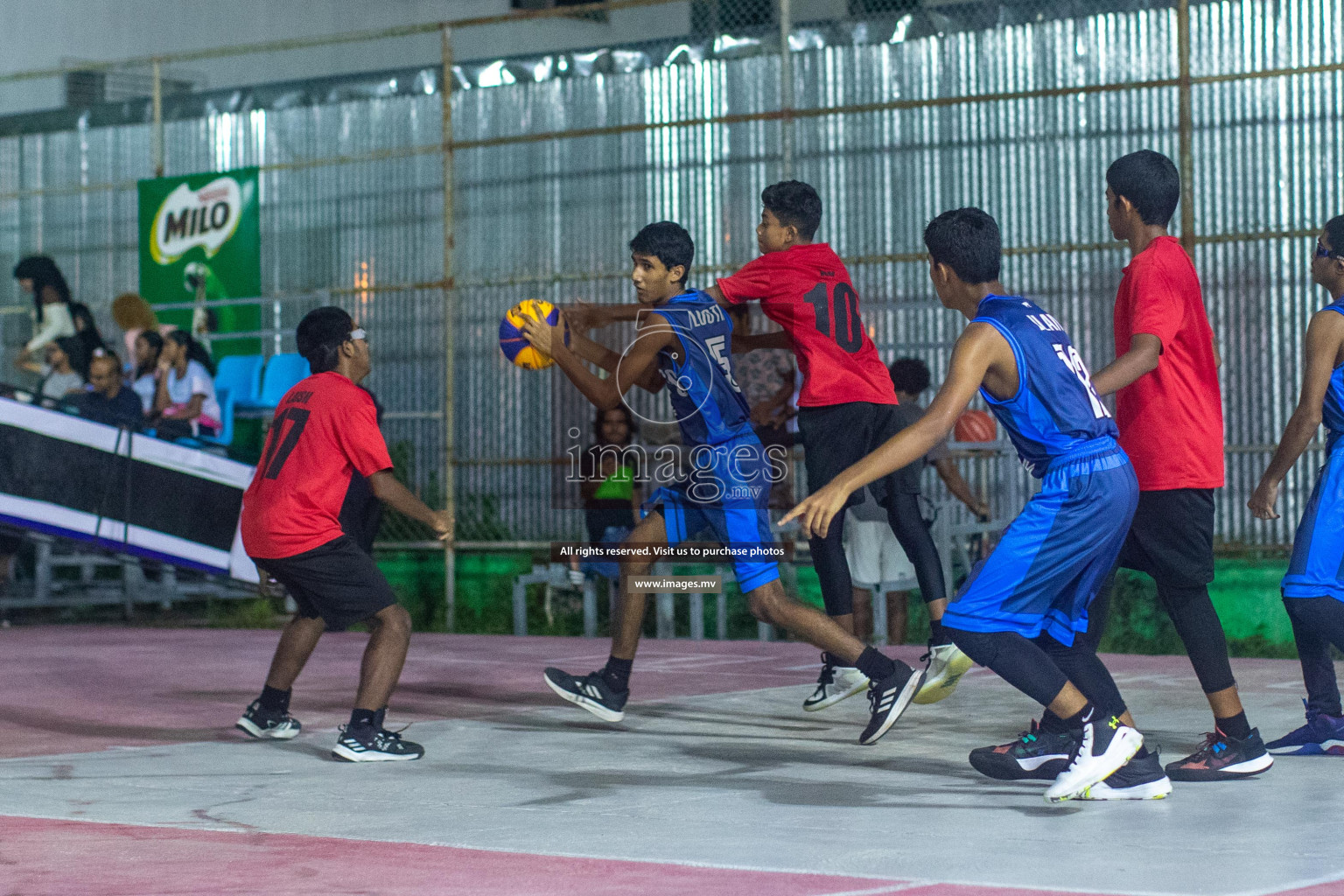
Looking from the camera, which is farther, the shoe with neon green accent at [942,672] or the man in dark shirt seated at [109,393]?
the man in dark shirt seated at [109,393]

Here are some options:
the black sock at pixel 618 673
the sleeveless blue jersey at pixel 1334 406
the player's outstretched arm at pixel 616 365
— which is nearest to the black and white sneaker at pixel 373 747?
the black sock at pixel 618 673

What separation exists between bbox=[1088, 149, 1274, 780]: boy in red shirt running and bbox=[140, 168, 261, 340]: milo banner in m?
10.5

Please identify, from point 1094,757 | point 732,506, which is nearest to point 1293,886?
point 1094,757

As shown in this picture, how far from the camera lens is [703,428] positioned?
764 centimetres

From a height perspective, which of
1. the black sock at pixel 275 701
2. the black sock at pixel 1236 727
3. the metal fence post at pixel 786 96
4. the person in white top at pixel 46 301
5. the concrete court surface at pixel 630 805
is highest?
the metal fence post at pixel 786 96

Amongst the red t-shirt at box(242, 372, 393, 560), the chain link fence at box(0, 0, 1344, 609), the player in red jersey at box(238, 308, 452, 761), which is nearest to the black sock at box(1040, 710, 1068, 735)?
the player in red jersey at box(238, 308, 452, 761)

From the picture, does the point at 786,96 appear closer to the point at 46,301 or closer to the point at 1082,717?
the point at 46,301

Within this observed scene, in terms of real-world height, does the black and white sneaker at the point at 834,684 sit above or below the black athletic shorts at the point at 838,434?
below

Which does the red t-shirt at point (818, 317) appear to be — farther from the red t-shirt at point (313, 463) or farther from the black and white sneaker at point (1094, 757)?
the black and white sneaker at point (1094, 757)

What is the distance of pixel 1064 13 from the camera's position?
13766mm

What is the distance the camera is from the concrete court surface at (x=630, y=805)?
4930mm

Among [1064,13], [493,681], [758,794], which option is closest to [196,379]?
[493,681]

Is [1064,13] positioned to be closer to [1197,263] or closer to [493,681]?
[1197,263]

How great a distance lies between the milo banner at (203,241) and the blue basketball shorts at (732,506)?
8845 mm
